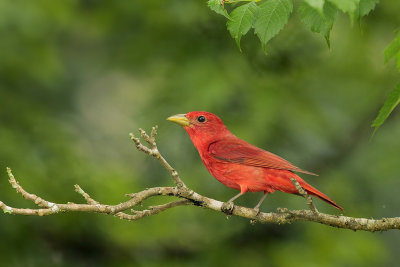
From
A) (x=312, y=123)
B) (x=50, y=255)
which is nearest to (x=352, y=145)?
(x=312, y=123)

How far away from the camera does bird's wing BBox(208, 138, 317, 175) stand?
3379 millimetres

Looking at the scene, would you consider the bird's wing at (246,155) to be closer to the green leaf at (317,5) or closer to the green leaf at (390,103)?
the green leaf at (390,103)

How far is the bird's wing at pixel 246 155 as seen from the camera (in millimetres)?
3379

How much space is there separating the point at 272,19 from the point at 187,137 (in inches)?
156

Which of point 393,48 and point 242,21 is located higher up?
point 242,21

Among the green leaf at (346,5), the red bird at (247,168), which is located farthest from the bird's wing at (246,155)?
the green leaf at (346,5)

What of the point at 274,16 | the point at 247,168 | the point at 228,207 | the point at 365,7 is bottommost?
the point at 228,207

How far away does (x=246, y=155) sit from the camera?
11.7ft

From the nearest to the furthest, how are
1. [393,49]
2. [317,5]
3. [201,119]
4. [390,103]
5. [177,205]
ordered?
[317,5], [390,103], [393,49], [177,205], [201,119]

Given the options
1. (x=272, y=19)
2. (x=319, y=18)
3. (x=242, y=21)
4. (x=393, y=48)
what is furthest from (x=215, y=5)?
(x=393, y=48)

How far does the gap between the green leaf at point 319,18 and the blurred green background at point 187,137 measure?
3442 millimetres

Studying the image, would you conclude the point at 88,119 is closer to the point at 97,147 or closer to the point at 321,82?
the point at 97,147

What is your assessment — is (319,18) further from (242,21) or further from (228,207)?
(228,207)

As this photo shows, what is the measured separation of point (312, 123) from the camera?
7.42m
